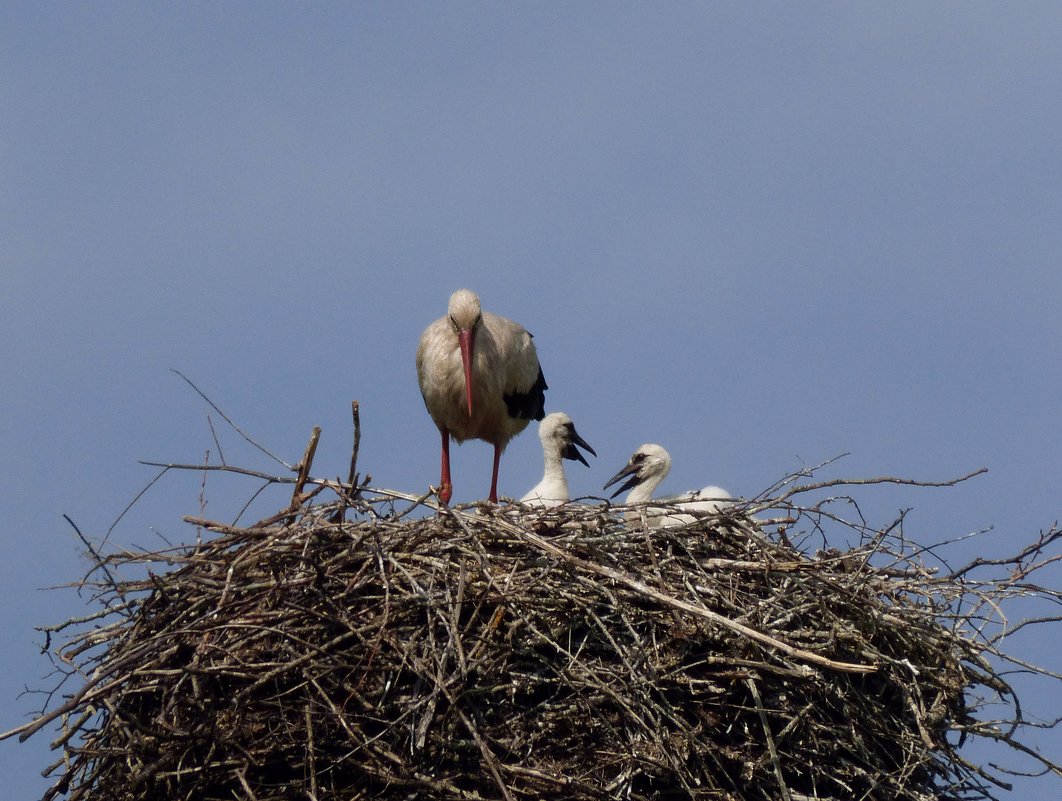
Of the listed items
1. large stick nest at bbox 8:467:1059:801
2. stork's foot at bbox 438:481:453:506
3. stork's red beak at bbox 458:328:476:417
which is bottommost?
large stick nest at bbox 8:467:1059:801

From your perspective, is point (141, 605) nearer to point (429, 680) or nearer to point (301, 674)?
point (301, 674)

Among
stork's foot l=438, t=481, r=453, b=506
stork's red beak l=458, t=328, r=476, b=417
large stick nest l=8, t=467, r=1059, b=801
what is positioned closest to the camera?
large stick nest l=8, t=467, r=1059, b=801

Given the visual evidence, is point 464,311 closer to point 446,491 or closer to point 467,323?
point 467,323

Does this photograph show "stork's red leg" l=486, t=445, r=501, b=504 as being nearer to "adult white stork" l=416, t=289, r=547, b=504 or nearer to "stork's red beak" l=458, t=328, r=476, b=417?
"adult white stork" l=416, t=289, r=547, b=504

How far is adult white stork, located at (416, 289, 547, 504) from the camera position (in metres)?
6.84

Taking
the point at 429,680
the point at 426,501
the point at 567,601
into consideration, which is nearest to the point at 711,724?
the point at 567,601

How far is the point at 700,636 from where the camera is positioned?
4.42 m

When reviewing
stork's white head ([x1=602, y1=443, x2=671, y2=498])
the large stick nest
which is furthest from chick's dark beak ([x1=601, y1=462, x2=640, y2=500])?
the large stick nest

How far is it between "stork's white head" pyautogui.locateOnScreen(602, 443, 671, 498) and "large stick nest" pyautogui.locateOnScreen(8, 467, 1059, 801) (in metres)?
2.46

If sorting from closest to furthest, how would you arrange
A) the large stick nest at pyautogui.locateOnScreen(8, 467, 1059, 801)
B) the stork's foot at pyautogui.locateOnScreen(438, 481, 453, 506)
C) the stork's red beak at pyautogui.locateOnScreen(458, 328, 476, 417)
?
the large stick nest at pyautogui.locateOnScreen(8, 467, 1059, 801) → the stork's red beak at pyautogui.locateOnScreen(458, 328, 476, 417) → the stork's foot at pyautogui.locateOnScreen(438, 481, 453, 506)

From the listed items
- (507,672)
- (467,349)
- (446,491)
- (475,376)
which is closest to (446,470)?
(446,491)

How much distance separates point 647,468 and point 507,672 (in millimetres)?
3093

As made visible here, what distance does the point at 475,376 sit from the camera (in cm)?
689

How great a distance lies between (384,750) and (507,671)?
1.48 ft
